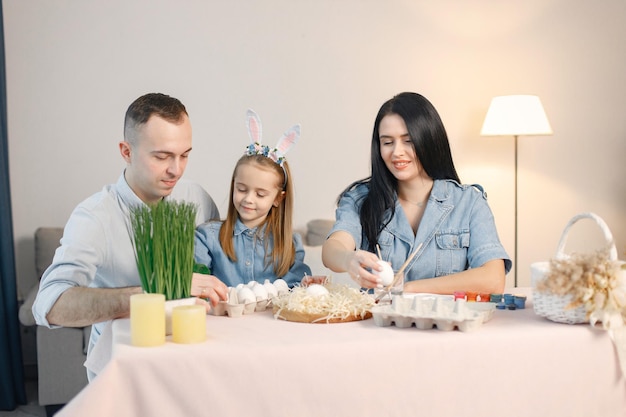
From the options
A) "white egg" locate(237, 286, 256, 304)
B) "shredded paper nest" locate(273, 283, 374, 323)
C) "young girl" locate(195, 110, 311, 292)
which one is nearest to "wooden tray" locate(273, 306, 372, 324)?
"shredded paper nest" locate(273, 283, 374, 323)

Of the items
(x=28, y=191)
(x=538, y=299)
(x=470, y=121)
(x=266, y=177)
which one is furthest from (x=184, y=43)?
(x=538, y=299)

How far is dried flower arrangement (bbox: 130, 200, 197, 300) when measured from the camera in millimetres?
1589

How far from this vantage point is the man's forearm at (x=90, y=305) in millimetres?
1743

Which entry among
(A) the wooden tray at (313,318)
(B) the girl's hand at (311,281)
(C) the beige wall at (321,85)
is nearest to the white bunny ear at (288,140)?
(B) the girl's hand at (311,281)

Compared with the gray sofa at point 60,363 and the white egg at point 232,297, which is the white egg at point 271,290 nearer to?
the white egg at point 232,297

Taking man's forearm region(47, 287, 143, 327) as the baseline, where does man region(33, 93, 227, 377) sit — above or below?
above

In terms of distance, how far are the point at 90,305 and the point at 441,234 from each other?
3.56 ft

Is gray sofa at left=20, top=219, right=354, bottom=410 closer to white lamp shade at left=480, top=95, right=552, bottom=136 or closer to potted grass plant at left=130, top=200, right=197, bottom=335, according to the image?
potted grass plant at left=130, top=200, right=197, bottom=335

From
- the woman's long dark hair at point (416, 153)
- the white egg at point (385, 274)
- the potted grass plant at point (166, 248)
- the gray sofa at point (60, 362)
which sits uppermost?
the woman's long dark hair at point (416, 153)

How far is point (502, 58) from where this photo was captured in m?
4.91

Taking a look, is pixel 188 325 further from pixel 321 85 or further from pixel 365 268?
pixel 321 85

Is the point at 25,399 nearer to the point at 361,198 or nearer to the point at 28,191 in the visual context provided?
the point at 28,191

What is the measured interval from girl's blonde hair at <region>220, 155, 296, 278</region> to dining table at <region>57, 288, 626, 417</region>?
1.86ft

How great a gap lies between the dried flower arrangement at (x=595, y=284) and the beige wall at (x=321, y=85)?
121 inches
